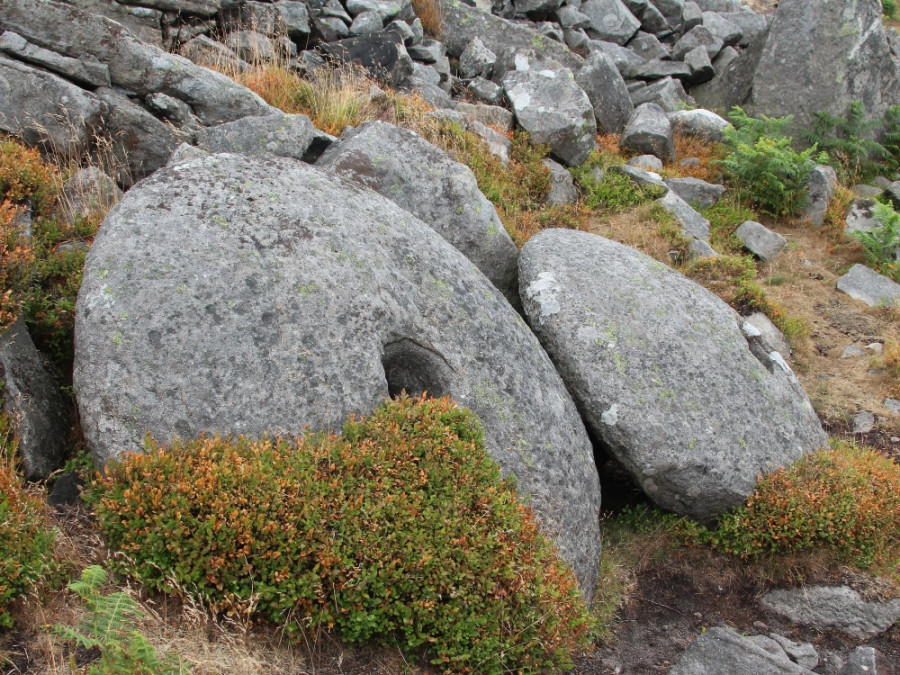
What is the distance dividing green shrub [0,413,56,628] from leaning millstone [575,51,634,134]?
13591 mm

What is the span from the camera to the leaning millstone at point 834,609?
644 cm

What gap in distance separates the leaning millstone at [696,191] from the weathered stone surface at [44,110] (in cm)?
1005

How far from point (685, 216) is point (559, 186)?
226 centimetres

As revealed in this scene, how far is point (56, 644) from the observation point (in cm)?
405

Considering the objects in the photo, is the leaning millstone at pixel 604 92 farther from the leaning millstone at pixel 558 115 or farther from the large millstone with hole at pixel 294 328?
the large millstone with hole at pixel 294 328

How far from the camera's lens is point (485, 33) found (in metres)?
17.7

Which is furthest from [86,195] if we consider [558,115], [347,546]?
[558,115]

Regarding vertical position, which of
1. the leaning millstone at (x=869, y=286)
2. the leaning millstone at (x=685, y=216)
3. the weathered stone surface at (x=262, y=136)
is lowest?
the leaning millstone at (x=869, y=286)

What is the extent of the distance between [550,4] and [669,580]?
1846cm

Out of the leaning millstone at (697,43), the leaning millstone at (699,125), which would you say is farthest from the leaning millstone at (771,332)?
the leaning millstone at (697,43)

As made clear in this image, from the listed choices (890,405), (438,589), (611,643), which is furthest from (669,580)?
(890,405)

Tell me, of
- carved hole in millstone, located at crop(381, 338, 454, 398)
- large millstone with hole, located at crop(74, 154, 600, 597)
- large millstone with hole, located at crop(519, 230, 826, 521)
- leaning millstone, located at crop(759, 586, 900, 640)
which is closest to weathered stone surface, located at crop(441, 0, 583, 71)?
large millstone with hole, located at crop(519, 230, 826, 521)

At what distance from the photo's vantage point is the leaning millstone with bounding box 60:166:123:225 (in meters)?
7.28

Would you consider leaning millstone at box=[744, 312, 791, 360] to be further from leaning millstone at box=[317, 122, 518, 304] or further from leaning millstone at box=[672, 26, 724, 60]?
leaning millstone at box=[672, 26, 724, 60]
